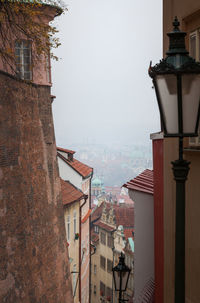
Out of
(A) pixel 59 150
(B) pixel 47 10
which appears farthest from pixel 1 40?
(A) pixel 59 150

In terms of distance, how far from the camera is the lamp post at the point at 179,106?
8.91ft

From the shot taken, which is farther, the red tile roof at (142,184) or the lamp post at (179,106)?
the red tile roof at (142,184)

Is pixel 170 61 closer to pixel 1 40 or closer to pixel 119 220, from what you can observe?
pixel 1 40

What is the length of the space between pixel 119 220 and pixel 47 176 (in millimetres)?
40180

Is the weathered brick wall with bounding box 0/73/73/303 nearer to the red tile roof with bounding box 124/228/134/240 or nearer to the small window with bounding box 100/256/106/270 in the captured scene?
the red tile roof with bounding box 124/228/134/240

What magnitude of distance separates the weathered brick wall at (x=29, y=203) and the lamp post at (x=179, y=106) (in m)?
6.78

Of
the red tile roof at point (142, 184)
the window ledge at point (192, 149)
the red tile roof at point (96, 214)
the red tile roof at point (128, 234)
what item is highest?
the window ledge at point (192, 149)

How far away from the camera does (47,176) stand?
12617mm

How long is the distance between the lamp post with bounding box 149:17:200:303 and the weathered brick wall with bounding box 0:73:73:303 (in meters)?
6.78

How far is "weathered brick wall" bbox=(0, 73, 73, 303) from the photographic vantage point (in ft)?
30.5

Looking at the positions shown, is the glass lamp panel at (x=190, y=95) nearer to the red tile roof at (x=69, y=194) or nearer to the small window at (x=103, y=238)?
the red tile roof at (x=69, y=194)

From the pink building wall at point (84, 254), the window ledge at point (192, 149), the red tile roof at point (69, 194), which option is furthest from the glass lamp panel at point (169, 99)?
the pink building wall at point (84, 254)

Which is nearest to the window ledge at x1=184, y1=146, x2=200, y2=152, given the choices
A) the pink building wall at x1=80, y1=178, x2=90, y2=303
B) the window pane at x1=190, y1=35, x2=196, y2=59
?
the window pane at x1=190, y1=35, x2=196, y2=59

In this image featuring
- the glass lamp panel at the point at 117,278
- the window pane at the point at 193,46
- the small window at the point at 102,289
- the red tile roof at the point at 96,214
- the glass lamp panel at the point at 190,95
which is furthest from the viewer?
the red tile roof at the point at 96,214
